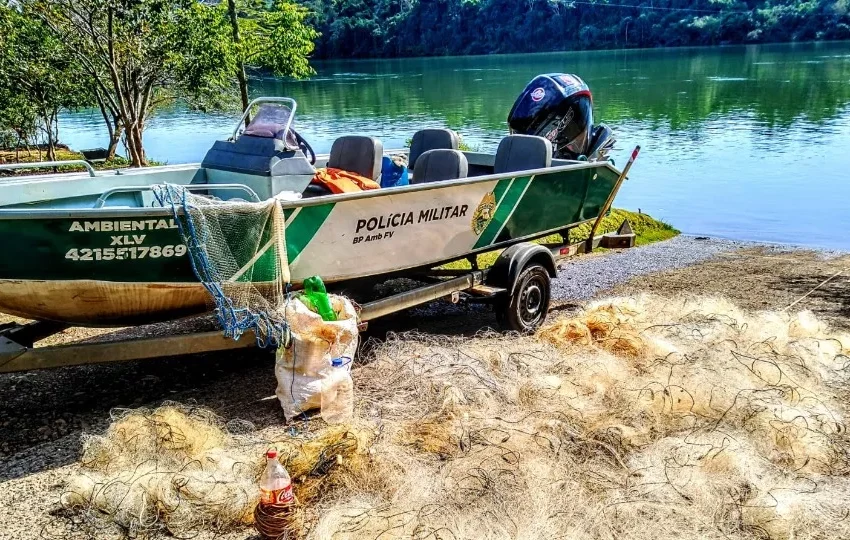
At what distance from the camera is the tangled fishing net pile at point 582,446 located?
3889 mm

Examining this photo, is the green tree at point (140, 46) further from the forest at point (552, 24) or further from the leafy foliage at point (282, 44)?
the forest at point (552, 24)

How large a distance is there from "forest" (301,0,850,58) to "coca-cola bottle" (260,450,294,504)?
2846 inches

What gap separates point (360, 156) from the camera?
698cm

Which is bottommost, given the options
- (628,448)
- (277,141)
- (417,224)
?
(628,448)

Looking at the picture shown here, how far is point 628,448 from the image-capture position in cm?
462

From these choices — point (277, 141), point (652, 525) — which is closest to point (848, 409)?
point (652, 525)

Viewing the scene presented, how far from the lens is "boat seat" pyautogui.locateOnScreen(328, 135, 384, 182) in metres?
6.91

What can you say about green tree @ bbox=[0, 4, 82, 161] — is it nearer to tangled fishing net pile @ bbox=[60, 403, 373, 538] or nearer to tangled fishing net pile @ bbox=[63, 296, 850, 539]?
tangled fishing net pile @ bbox=[60, 403, 373, 538]

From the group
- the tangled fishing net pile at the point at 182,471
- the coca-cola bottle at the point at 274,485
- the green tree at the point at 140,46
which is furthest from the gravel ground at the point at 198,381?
the green tree at the point at 140,46

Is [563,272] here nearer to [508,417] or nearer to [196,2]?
[508,417]

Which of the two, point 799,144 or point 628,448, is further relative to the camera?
point 799,144

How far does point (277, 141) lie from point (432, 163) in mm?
1470

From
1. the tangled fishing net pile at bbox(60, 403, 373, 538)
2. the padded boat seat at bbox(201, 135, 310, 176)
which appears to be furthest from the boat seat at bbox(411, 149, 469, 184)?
the tangled fishing net pile at bbox(60, 403, 373, 538)

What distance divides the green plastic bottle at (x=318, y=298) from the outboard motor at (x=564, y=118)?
15.6 feet
